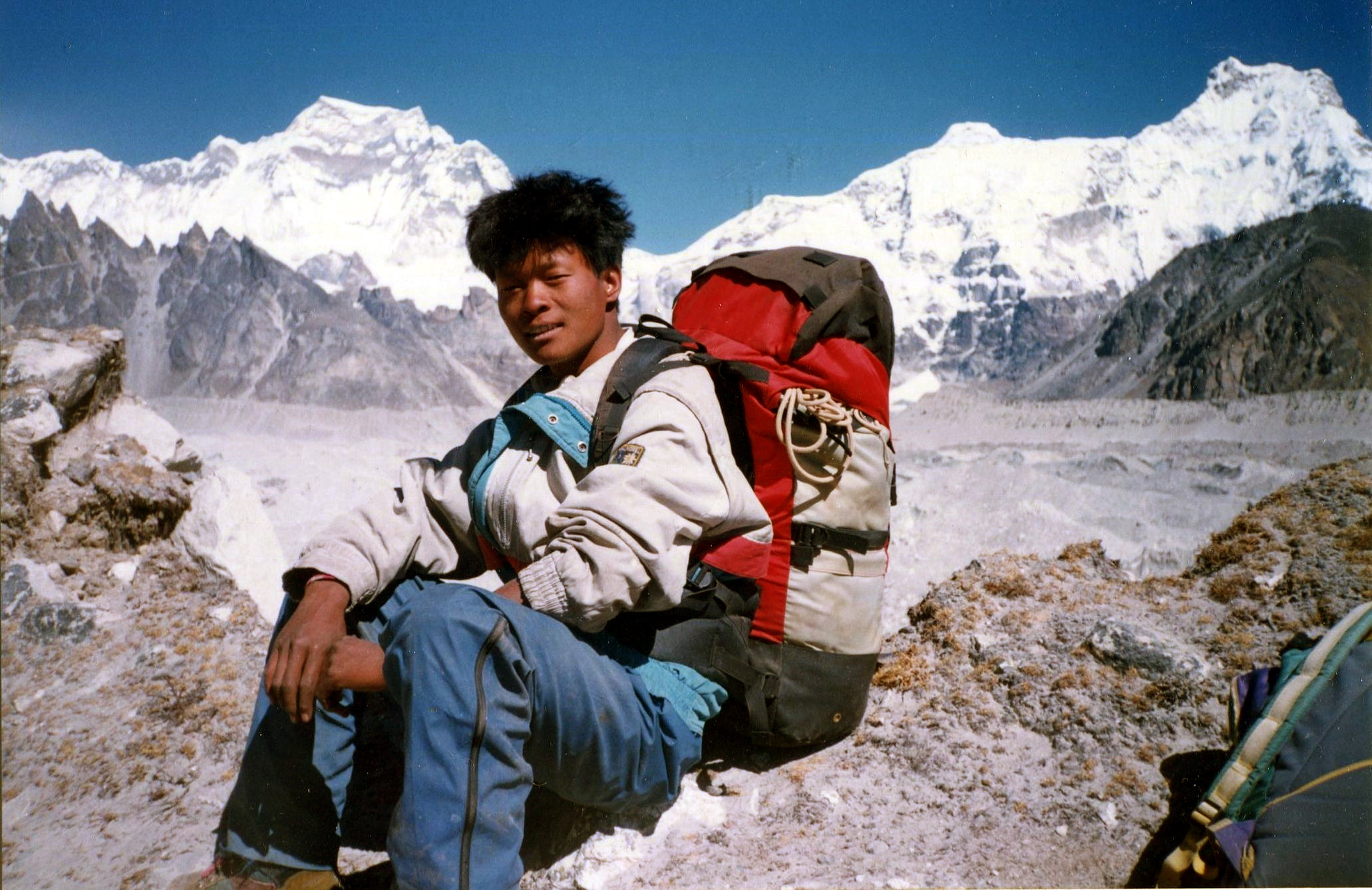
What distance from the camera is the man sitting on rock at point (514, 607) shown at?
1437 mm

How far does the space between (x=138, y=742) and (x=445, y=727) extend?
6.79ft

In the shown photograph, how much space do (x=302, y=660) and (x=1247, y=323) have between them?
30.5 meters

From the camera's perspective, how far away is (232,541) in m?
3.74

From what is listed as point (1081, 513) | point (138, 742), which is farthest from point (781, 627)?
point (1081, 513)

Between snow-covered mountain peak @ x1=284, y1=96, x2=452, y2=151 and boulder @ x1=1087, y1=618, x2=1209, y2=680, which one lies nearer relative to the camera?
boulder @ x1=1087, y1=618, x2=1209, y2=680

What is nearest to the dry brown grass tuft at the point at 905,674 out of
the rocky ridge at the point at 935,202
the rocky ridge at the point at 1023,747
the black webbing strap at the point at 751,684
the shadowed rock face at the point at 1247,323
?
the rocky ridge at the point at 1023,747

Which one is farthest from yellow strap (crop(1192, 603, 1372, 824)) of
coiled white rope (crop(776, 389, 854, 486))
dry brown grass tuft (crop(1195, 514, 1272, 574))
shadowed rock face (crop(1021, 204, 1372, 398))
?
shadowed rock face (crop(1021, 204, 1372, 398))

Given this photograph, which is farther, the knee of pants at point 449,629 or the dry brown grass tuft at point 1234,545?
the dry brown grass tuft at point 1234,545

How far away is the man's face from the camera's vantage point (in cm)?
210

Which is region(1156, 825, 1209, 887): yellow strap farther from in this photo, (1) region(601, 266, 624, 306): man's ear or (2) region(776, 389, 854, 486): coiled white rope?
(1) region(601, 266, 624, 306): man's ear

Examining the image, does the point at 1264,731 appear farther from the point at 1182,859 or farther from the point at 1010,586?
the point at 1010,586

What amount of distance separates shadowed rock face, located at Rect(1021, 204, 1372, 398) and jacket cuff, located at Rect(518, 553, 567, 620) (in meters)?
19.9

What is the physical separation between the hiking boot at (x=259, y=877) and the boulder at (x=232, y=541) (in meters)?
1.92

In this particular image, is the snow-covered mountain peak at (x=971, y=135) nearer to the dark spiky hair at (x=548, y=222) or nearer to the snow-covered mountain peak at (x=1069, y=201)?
the snow-covered mountain peak at (x=1069, y=201)
